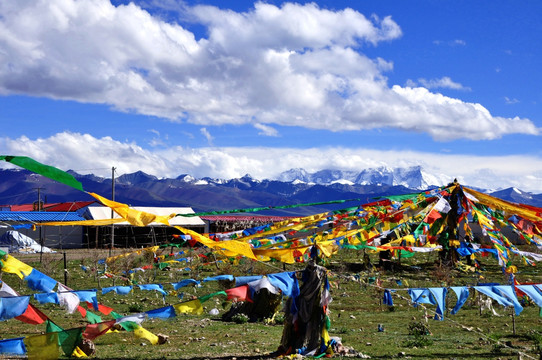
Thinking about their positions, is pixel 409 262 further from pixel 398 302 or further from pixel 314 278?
pixel 314 278

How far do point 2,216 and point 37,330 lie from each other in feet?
129

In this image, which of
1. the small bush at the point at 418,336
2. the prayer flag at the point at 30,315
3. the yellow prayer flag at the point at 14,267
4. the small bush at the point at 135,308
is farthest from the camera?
the small bush at the point at 135,308

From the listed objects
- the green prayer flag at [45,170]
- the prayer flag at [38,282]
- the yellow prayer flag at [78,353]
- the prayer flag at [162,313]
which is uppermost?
the green prayer flag at [45,170]

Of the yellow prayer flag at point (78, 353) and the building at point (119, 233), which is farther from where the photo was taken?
the building at point (119, 233)

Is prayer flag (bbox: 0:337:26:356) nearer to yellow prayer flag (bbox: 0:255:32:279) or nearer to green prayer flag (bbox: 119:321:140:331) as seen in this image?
yellow prayer flag (bbox: 0:255:32:279)

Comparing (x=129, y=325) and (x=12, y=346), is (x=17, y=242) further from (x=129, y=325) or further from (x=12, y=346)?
(x=12, y=346)

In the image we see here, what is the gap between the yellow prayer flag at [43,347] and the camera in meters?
11.0

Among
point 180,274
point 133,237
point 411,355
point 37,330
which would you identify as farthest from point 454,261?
point 133,237

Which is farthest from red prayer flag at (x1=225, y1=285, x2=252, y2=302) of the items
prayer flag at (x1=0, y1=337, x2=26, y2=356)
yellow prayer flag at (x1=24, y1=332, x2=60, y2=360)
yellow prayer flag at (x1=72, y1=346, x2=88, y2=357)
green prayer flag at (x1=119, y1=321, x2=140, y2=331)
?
prayer flag at (x1=0, y1=337, x2=26, y2=356)

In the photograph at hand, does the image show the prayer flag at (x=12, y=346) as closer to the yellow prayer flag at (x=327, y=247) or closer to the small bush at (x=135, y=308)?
the yellow prayer flag at (x=327, y=247)

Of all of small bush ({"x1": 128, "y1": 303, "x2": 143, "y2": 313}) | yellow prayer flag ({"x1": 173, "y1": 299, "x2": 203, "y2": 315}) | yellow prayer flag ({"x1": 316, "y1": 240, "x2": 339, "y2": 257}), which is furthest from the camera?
small bush ({"x1": 128, "y1": 303, "x2": 143, "y2": 313})

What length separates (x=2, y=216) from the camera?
52.5 meters

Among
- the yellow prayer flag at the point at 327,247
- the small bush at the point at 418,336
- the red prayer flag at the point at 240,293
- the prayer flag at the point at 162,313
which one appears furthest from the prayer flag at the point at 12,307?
the small bush at the point at 418,336

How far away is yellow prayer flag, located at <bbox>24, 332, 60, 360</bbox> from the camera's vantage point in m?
11.0
